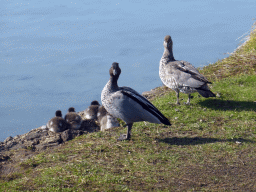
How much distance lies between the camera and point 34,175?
5.96 metres

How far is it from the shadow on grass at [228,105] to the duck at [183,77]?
0.64 meters

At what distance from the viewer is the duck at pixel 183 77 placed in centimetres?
848

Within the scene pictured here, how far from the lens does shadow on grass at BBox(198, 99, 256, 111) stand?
8969 mm

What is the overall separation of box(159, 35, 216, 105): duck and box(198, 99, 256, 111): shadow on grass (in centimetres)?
64

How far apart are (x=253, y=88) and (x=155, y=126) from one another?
434cm

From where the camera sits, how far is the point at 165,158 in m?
6.33

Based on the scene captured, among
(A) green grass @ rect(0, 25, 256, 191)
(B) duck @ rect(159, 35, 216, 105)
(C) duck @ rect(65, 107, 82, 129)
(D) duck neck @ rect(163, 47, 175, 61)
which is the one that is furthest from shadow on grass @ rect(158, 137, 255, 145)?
(C) duck @ rect(65, 107, 82, 129)

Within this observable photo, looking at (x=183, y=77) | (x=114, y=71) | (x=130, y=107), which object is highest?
(x=114, y=71)

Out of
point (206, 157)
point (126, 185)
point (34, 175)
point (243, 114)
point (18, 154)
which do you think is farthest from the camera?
point (243, 114)

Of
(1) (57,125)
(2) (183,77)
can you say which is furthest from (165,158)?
(1) (57,125)

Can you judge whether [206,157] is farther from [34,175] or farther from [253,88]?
[253,88]

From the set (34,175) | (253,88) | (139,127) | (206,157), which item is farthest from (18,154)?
(253,88)

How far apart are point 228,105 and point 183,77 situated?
67.7 inches

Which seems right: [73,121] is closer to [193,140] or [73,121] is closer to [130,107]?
[130,107]
